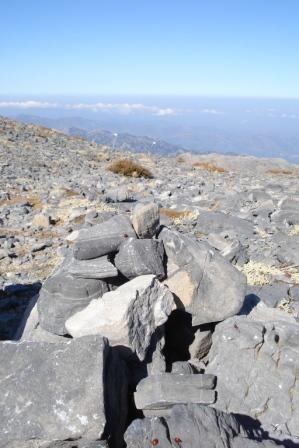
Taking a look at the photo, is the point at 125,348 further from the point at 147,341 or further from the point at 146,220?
the point at 146,220

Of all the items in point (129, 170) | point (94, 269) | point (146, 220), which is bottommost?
point (129, 170)

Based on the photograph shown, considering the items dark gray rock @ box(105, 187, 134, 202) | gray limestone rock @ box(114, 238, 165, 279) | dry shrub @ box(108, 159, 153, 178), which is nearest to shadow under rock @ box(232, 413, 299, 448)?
gray limestone rock @ box(114, 238, 165, 279)

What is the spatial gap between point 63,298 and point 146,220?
200 cm

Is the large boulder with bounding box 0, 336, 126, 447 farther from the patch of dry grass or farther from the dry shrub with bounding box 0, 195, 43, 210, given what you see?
the dry shrub with bounding box 0, 195, 43, 210

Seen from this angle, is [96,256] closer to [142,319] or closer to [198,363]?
[142,319]

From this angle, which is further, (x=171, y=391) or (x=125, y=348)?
(x=125, y=348)

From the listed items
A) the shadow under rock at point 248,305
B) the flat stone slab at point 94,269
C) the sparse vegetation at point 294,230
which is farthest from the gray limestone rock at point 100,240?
the sparse vegetation at point 294,230

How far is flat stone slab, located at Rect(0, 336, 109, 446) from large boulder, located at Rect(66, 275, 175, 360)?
0.70 meters

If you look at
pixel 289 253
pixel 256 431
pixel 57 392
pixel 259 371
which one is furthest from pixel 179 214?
pixel 57 392

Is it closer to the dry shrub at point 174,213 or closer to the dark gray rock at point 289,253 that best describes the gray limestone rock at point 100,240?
the dark gray rock at point 289,253

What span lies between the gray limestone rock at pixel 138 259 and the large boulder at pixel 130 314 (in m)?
0.20

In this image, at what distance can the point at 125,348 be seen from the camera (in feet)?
20.8

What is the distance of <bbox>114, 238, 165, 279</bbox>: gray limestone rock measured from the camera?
7.03m

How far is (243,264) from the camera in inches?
460
